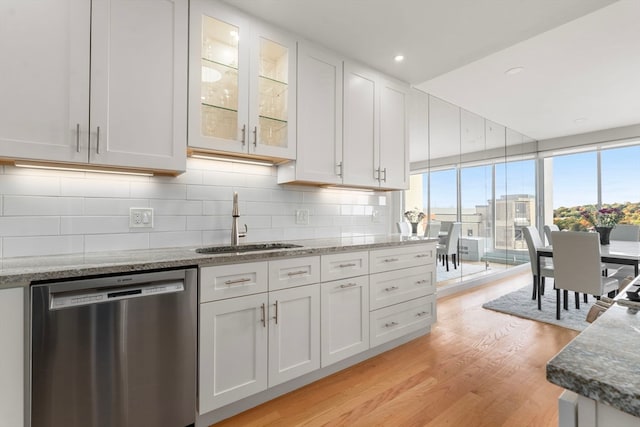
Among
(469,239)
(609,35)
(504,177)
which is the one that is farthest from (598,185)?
(609,35)

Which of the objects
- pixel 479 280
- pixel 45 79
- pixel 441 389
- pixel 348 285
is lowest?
pixel 441 389

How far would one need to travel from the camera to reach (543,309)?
11.6 feet

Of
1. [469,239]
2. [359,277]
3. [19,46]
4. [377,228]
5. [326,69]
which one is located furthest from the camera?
[469,239]

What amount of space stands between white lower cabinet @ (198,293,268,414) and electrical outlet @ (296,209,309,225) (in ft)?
3.09

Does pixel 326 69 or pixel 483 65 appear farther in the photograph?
pixel 483 65

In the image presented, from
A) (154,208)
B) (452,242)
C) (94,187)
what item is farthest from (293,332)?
(452,242)

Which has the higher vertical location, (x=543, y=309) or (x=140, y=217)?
(x=140, y=217)

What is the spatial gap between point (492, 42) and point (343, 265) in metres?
2.14

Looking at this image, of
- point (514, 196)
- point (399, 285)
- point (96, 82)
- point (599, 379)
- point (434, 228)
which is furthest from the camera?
point (514, 196)

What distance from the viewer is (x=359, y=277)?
225 cm

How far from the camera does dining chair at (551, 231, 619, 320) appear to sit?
291cm

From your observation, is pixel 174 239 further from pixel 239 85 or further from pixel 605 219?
pixel 605 219

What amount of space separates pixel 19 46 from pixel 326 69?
1831mm

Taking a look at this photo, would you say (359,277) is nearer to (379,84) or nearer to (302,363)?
(302,363)
